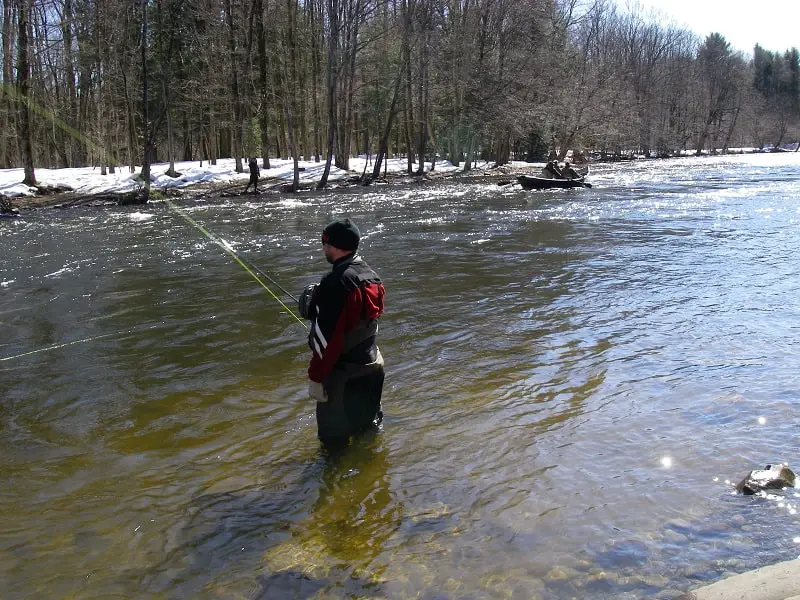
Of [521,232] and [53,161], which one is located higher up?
[53,161]

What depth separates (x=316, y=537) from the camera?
3.64 m

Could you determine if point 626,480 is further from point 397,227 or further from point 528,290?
point 397,227

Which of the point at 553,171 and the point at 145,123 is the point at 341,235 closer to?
the point at 145,123

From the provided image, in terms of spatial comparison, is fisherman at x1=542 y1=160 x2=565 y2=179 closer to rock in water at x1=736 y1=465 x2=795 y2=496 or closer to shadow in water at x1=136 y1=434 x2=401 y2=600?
rock in water at x1=736 y1=465 x2=795 y2=496

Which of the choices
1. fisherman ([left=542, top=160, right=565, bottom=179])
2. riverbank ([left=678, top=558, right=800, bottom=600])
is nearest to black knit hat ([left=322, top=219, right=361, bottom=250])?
riverbank ([left=678, top=558, right=800, bottom=600])

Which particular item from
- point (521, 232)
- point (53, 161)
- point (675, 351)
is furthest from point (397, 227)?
point (53, 161)

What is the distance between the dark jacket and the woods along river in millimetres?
840

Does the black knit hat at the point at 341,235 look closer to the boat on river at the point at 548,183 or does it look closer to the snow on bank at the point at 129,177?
the snow on bank at the point at 129,177

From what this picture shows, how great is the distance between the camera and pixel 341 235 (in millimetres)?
4117

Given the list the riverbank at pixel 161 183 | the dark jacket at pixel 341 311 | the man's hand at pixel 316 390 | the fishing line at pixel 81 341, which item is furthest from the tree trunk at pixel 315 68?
the man's hand at pixel 316 390

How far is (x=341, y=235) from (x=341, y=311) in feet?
1.58

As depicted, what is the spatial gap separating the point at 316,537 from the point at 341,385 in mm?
1029

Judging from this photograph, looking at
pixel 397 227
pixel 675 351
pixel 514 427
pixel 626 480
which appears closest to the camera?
pixel 626 480

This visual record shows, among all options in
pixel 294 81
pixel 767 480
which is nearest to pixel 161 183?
pixel 294 81
